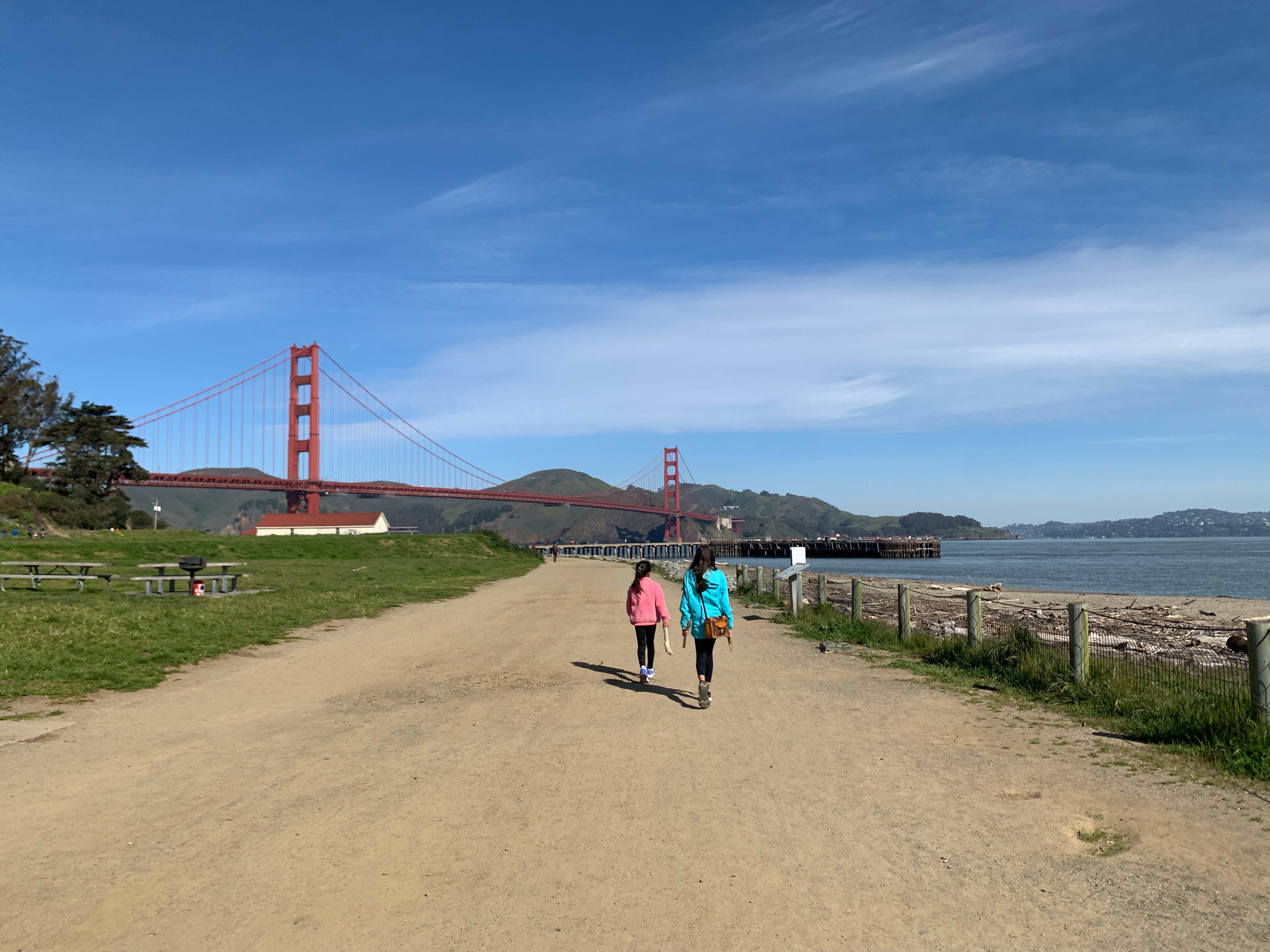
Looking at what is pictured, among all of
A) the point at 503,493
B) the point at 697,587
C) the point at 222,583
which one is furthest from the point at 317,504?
the point at 697,587

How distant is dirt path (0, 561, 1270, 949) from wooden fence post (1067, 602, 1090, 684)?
122 cm

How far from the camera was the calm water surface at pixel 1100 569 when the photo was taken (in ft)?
144

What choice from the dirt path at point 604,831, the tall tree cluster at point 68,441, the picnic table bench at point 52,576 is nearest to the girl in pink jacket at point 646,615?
the dirt path at point 604,831

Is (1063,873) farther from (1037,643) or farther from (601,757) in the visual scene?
(1037,643)

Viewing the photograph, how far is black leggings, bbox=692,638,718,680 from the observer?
8867mm

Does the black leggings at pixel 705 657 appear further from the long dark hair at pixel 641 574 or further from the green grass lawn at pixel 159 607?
the green grass lawn at pixel 159 607

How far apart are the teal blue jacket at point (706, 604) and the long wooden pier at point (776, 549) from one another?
11410 cm

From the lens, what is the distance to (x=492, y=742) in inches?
278

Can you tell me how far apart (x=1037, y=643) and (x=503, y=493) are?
255 feet

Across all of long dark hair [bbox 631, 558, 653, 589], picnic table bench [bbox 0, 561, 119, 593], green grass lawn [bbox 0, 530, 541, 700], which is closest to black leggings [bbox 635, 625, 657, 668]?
long dark hair [bbox 631, 558, 653, 589]

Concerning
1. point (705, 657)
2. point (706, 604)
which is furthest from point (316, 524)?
point (705, 657)

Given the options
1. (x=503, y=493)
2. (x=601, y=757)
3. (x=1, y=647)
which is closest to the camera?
(x=601, y=757)

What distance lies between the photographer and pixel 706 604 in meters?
9.19

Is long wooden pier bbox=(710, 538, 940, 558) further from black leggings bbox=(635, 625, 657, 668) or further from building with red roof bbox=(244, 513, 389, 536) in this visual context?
black leggings bbox=(635, 625, 657, 668)
